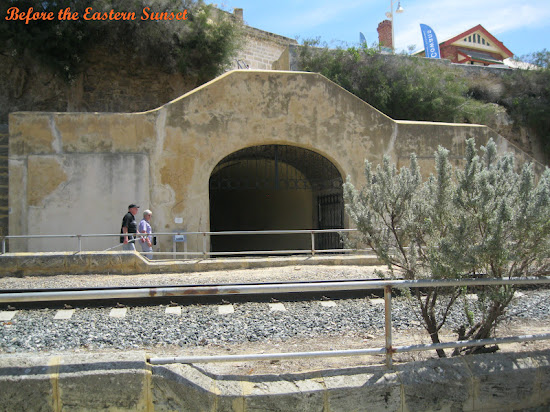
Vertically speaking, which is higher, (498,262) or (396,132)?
(396,132)

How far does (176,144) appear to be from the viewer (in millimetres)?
13344

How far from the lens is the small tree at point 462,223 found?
3865 mm

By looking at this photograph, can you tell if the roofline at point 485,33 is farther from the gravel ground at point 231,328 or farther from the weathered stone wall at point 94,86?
the gravel ground at point 231,328

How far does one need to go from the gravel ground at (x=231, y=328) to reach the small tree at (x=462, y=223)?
1.22 meters

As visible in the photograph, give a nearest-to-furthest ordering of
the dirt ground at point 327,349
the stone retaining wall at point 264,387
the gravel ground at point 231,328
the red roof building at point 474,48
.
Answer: the stone retaining wall at point 264,387, the dirt ground at point 327,349, the gravel ground at point 231,328, the red roof building at point 474,48

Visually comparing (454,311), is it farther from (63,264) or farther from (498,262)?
(63,264)

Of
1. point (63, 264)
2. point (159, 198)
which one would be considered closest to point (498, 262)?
point (63, 264)

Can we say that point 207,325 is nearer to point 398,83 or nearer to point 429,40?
point 398,83

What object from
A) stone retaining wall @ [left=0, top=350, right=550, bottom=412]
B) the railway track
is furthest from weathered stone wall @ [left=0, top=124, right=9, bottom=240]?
stone retaining wall @ [left=0, top=350, right=550, bottom=412]

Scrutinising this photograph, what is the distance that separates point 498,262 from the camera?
12.8 feet

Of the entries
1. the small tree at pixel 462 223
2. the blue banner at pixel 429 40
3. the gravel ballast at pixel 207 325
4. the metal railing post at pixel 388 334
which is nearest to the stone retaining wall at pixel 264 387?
the metal railing post at pixel 388 334

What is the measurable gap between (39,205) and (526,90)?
83.2ft

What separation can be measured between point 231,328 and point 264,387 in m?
2.83

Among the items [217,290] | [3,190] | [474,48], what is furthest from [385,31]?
[217,290]
